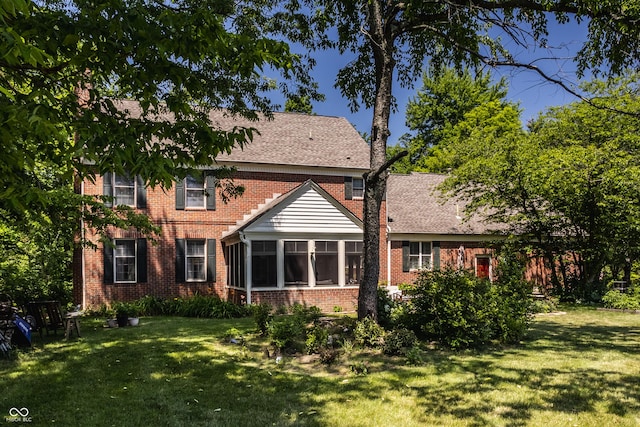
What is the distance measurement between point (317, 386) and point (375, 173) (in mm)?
4598

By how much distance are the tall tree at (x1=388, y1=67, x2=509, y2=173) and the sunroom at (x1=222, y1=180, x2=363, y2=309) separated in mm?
24591

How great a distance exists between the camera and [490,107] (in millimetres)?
40750

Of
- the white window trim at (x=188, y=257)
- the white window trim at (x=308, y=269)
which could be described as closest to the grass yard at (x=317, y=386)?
the white window trim at (x=308, y=269)

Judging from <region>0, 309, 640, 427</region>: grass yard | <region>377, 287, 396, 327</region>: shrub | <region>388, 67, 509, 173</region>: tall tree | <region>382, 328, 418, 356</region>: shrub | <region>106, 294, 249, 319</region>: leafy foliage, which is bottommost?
<region>106, 294, 249, 319</region>: leafy foliage

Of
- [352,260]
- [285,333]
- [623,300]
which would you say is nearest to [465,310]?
[285,333]

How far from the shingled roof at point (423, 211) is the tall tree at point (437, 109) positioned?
14.9 m

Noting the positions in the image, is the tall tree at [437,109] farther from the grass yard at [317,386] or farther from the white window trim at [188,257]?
the grass yard at [317,386]

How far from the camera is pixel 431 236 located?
77.7ft

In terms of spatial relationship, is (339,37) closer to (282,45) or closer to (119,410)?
(282,45)

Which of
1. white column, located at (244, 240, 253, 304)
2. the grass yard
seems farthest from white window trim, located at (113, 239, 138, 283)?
the grass yard

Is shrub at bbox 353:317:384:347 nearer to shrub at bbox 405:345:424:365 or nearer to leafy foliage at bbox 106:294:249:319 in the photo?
shrub at bbox 405:345:424:365

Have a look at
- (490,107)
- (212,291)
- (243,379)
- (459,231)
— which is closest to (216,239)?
(212,291)

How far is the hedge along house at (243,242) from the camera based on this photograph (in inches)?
719

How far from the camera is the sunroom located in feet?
59.1
